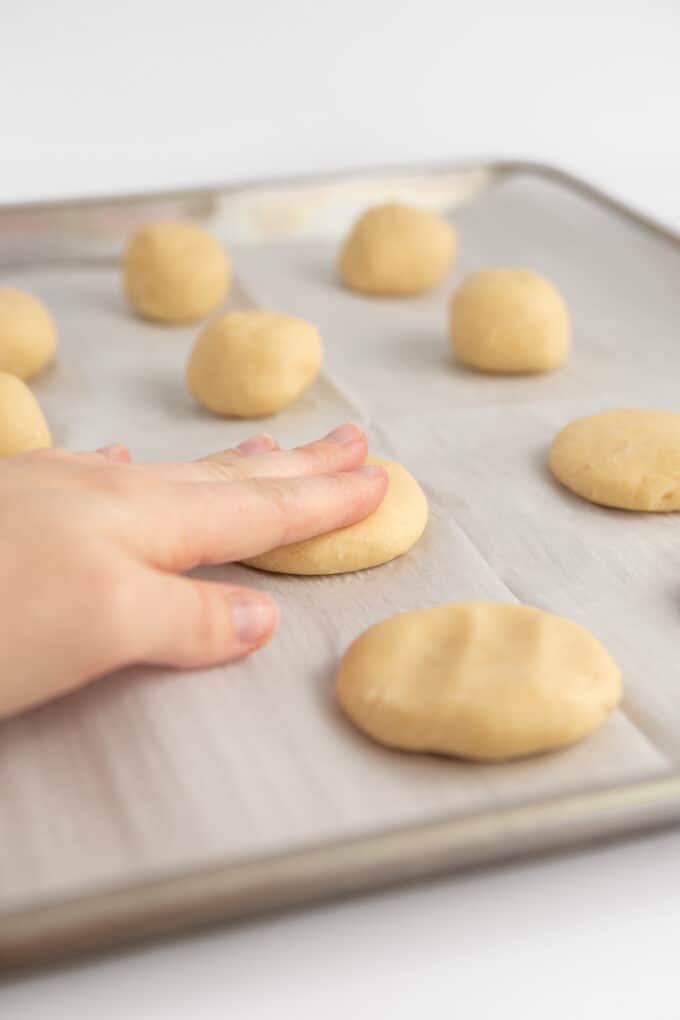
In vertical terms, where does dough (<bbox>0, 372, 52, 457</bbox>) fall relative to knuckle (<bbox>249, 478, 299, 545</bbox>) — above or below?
below

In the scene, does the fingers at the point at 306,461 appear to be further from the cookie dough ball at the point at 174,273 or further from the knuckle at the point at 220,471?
the cookie dough ball at the point at 174,273

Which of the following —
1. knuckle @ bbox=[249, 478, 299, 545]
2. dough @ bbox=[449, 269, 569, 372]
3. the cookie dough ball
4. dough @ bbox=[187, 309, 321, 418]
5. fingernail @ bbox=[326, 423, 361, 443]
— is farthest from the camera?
the cookie dough ball

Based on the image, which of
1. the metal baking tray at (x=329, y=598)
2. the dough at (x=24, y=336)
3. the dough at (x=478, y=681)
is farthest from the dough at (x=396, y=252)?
the dough at (x=478, y=681)

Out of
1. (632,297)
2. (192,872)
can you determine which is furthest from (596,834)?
(632,297)

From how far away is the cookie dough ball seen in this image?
1.72m

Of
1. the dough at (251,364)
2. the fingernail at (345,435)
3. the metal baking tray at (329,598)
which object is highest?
the fingernail at (345,435)

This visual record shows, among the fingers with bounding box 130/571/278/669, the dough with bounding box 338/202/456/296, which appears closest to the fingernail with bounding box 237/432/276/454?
the fingers with bounding box 130/571/278/669

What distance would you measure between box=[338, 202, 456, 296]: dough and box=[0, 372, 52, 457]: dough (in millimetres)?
628

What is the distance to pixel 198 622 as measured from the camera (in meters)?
0.98

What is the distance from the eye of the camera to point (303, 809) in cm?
88

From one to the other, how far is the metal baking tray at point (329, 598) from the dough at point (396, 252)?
26mm

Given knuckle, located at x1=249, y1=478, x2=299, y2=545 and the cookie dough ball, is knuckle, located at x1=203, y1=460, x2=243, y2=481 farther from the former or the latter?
the cookie dough ball

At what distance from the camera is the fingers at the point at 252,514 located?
1.02 m

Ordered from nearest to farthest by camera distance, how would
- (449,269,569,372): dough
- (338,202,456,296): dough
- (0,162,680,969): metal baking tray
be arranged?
1. (0,162,680,969): metal baking tray
2. (449,269,569,372): dough
3. (338,202,456,296): dough
